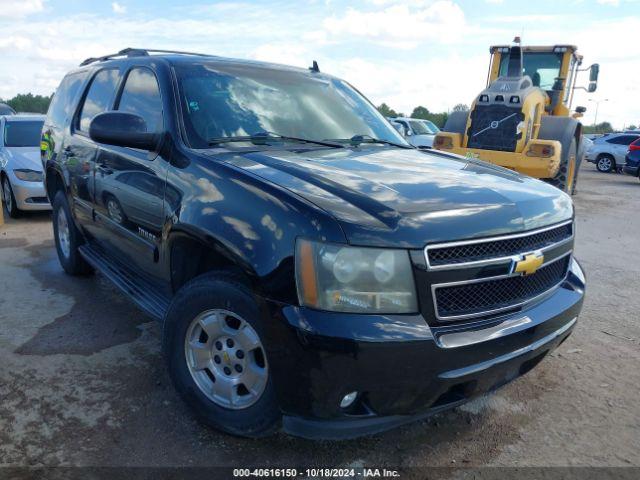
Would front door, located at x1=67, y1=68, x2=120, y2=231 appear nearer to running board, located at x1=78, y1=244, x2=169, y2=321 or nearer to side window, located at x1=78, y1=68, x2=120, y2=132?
side window, located at x1=78, y1=68, x2=120, y2=132

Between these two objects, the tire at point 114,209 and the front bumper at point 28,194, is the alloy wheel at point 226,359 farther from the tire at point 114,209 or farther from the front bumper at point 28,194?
the front bumper at point 28,194

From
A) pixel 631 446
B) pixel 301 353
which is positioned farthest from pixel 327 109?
pixel 631 446

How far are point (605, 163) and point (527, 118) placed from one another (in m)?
14.3

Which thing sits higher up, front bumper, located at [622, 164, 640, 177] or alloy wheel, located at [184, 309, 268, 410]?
alloy wheel, located at [184, 309, 268, 410]

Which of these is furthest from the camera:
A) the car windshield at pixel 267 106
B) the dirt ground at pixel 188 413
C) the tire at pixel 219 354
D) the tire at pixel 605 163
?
the tire at pixel 605 163

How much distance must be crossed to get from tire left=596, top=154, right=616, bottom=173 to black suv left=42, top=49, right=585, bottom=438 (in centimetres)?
2095

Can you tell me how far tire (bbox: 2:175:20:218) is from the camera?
8.23 metres

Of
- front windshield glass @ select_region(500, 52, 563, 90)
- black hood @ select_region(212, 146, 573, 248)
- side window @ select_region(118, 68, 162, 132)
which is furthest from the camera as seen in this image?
front windshield glass @ select_region(500, 52, 563, 90)

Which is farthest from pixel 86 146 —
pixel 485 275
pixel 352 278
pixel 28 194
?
pixel 28 194

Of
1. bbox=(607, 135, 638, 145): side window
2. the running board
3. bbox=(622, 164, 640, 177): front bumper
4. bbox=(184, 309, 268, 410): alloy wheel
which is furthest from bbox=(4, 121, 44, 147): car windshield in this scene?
bbox=(607, 135, 638, 145): side window

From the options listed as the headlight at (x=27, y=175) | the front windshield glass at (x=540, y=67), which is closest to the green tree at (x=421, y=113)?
the front windshield glass at (x=540, y=67)

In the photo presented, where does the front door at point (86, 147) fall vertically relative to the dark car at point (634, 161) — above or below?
above

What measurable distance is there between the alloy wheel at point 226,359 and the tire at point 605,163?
2265 cm

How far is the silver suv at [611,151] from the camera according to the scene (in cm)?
2120
